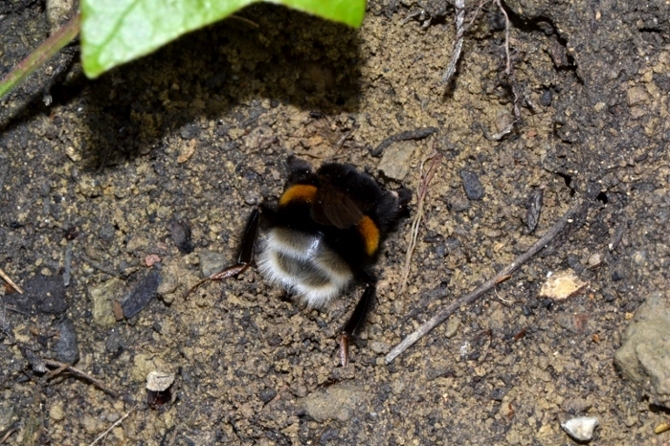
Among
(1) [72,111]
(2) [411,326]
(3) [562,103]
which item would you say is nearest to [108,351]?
(1) [72,111]

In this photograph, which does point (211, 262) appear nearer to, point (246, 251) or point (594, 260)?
point (246, 251)

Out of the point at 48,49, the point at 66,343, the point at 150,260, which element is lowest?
the point at 66,343

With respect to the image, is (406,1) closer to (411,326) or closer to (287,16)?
(287,16)

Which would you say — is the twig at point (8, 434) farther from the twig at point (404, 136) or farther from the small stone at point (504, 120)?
the small stone at point (504, 120)

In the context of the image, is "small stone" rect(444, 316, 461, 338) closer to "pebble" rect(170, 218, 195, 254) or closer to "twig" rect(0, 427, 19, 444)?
"pebble" rect(170, 218, 195, 254)

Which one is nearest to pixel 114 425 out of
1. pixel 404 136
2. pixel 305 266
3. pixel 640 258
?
pixel 305 266

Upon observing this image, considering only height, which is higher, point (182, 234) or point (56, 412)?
point (182, 234)

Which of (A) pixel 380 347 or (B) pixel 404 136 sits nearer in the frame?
(A) pixel 380 347
